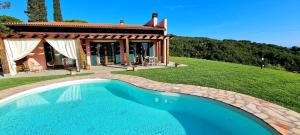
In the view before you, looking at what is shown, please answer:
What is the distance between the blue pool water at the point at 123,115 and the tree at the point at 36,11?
26.5 metres

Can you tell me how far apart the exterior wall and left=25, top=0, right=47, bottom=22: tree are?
64.6 ft

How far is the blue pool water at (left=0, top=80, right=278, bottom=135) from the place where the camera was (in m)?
4.89

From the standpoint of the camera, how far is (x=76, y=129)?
5059 millimetres

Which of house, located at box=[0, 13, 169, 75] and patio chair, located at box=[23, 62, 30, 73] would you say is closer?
house, located at box=[0, 13, 169, 75]

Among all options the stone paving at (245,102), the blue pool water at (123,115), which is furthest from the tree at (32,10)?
the blue pool water at (123,115)

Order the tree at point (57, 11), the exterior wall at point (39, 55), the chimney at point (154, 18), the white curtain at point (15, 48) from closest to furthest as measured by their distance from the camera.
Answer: the white curtain at point (15, 48) < the exterior wall at point (39, 55) < the chimney at point (154, 18) < the tree at point (57, 11)

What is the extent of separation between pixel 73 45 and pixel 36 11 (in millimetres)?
22157

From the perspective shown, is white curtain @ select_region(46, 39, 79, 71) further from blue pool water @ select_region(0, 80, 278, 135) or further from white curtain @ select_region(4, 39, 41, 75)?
blue pool water @ select_region(0, 80, 278, 135)

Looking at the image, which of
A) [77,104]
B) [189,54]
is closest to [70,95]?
[77,104]

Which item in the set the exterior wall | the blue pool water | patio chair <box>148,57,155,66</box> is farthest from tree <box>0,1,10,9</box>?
patio chair <box>148,57,155,66</box>

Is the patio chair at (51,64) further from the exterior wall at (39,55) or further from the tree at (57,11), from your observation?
the tree at (57,11)

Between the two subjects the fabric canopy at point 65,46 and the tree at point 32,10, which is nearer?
the fabric canopy at point 65,46

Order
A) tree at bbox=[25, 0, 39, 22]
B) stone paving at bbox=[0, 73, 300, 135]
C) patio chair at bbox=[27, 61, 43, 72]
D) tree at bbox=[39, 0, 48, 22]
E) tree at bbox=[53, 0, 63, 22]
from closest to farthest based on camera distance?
stone paving at bbox=[0, 73, 300, 135] → patio chair at bbox=[27, 61, 43, 72] → tree at bbox=[25, 0, 39, 22] → tree at bbox=[39, 0, 48, 22] → tree at bbox=[53, 0, 63, 22]

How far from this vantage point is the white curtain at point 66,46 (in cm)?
1250
